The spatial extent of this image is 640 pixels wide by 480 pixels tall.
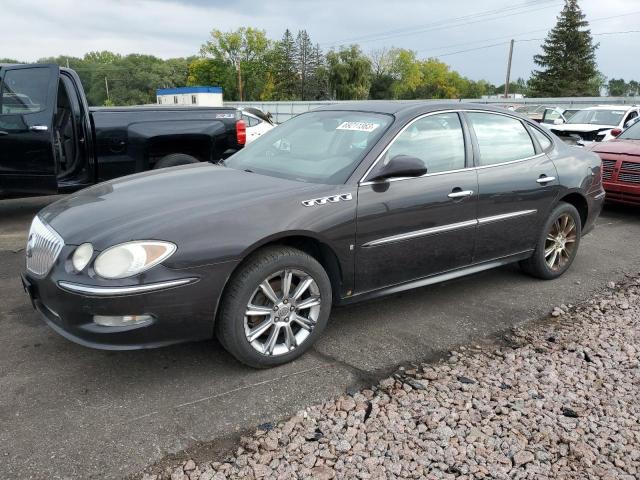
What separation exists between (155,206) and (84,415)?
117 centimetres

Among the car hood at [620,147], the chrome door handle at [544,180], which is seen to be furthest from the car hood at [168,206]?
the car hood at [620,147]

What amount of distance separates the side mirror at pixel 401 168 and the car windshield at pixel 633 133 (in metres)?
6.75

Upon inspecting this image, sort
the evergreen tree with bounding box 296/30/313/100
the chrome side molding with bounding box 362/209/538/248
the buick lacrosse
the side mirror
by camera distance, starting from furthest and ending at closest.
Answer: the evergreen tree with bounding box 296/30/313/100 → the chrome side molding with bounding box 362/209/538/248 → the side mirror → the buick lacrosse

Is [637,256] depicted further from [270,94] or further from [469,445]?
[270,94]

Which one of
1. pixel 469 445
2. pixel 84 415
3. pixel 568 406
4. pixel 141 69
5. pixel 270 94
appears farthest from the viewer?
pixel 141 69

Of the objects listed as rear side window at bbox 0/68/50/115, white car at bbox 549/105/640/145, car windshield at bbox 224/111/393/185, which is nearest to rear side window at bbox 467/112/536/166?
car windshield at bbox 224/111/393/185

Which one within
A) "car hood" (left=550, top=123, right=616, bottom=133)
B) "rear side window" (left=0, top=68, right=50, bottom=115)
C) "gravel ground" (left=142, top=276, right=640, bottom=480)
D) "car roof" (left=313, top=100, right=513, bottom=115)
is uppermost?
"rear side window" (left=0, top=68, right=50, bottom=115)

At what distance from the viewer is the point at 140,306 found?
2.72m

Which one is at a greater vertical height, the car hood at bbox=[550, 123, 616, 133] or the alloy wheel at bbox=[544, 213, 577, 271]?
the car hood at bbox=[550, 123, 616, 133]

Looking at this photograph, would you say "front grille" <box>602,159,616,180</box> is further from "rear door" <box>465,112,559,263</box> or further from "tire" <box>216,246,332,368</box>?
"tire" <box>216,246,332,368</box>

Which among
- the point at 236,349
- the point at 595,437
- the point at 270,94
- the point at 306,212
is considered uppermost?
the point at 270,94

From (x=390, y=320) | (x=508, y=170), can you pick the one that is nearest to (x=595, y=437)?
(x=390, y=320)

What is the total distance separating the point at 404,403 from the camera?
290 centimetres

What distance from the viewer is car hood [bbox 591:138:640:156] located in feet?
25.5
